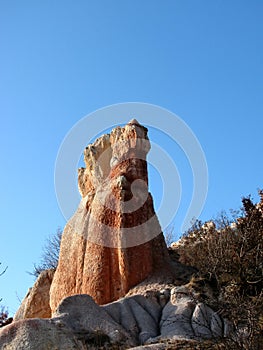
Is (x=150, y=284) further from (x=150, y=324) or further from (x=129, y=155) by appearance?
(x=129, y=155)

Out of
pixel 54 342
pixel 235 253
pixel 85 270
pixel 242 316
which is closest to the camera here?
pixel 242 316

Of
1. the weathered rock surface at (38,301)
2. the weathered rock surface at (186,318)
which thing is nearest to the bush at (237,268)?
the weathered rock surface at (186,318)

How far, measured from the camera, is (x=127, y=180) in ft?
66.2

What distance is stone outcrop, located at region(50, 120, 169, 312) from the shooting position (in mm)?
18781

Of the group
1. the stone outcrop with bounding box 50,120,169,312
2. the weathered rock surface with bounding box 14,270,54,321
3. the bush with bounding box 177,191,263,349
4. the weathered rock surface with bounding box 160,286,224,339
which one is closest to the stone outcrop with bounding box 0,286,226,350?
the weathered rock surface with bounding box 160,286,224,339

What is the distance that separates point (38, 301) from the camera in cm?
2288

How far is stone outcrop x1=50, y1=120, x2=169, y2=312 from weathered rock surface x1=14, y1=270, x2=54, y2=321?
1.80m

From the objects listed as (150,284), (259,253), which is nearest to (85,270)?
(150,284)

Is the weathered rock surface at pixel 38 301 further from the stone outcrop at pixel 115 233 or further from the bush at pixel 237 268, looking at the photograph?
the bush at pixel 237 268

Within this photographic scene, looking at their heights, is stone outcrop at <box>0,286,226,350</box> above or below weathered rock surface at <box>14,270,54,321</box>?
below

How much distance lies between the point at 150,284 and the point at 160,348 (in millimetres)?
6259

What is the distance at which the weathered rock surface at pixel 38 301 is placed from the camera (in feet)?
74.0

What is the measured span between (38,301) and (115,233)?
564 cm

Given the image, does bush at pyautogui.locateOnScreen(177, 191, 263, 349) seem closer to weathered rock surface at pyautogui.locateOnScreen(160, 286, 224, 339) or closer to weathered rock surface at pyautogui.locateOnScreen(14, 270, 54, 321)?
weathered rock surface at pyautogui.locateOnScreen(160, 286, 224, 339)
